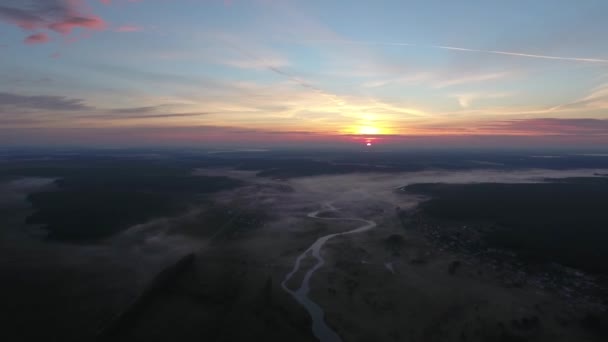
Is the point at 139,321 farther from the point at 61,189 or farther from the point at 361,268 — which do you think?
the point at 61,189

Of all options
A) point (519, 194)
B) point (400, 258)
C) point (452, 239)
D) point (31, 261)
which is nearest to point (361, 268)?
point (400, 258)

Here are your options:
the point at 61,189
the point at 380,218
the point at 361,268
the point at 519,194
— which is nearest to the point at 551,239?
the point at 380,218

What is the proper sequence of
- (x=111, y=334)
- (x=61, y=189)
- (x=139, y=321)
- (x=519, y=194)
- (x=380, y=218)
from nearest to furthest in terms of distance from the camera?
1. (x=111, y=334)
2. (x=139, y=321)
3. (x=380, y=218)
4. (x=519, y=194)
5. (x=61, y=189)

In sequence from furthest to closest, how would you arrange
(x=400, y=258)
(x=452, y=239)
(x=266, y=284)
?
(x=452, y=239), (x=400, y=258), (x=266, y=284)

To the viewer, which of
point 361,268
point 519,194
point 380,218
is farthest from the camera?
point 519,194

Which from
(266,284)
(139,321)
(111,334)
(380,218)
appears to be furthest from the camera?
(380,218)

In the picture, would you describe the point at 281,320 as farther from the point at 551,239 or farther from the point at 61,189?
the point at 61,189

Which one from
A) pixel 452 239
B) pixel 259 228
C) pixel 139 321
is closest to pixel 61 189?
pixel 259 228

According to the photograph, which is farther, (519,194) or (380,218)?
(519,194)

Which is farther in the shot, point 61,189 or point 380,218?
point 61,189
